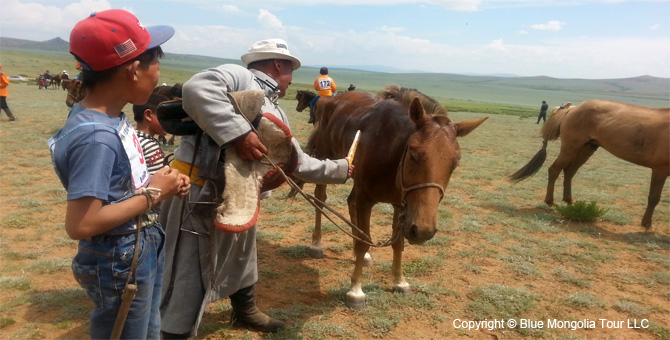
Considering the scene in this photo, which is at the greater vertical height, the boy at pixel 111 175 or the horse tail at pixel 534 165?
the boy at pixel 111 175

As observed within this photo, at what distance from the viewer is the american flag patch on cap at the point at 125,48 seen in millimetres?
1573

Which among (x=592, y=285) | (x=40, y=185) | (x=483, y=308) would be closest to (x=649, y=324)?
(x=592, y=285)

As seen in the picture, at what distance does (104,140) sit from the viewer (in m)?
1.51

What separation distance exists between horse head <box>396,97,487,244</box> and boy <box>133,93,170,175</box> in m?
1.83

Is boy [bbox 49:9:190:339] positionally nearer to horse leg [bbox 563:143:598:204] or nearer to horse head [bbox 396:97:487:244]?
horse head [bbox 396:97:487:244]

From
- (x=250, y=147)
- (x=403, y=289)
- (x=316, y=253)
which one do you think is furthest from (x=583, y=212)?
(x=250, y=147)

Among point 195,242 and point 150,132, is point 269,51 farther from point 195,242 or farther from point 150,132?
point 150,132

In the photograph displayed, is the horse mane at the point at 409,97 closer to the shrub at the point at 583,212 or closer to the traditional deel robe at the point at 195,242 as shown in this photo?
the traditional deel robe at the point at 195,242

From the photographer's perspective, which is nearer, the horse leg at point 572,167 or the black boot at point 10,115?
the horse leg at point 572,167

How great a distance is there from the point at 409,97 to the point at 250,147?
81.3 inches

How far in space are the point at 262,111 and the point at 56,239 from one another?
4140mm

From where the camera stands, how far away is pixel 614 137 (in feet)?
25.0

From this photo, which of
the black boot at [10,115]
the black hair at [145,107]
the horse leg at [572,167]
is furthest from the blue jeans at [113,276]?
the black boot at [10,115]

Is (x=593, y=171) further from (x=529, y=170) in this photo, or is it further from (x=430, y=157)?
(x=430, y=157)
